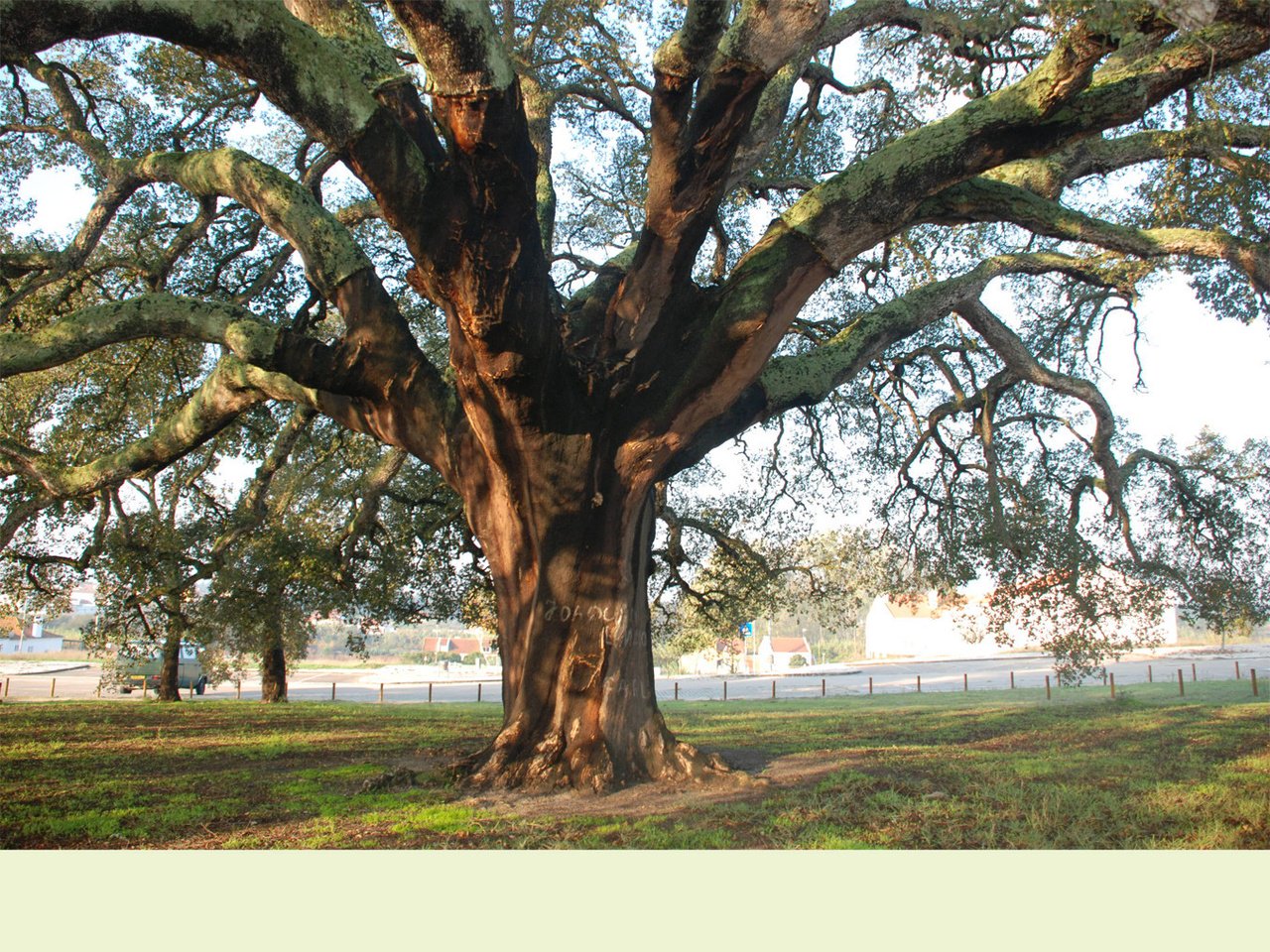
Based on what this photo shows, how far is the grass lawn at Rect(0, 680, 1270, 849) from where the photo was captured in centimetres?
569

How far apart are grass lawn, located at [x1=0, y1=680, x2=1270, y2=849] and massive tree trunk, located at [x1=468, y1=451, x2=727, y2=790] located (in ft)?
1.58

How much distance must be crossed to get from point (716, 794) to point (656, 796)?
52 cm

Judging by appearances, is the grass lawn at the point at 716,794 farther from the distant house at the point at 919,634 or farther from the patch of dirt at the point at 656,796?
the distant house at the point at 919,634

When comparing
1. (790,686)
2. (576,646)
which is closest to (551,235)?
(576,646)

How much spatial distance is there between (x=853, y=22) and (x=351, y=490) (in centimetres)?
1067

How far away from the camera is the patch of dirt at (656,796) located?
676 centimetres

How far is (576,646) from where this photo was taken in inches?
314

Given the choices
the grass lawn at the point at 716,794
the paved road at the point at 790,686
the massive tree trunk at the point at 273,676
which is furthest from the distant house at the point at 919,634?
the massive tree trunk at the point at 273,676

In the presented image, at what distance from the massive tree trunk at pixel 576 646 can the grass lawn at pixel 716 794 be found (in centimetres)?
48

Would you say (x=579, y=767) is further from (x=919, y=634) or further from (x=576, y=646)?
(x=919, y=634)

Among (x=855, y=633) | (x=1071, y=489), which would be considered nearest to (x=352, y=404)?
(x=1071, y=489)

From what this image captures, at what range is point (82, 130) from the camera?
10.5m

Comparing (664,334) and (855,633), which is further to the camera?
(855,633)

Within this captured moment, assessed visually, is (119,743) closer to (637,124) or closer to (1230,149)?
(637,124)
